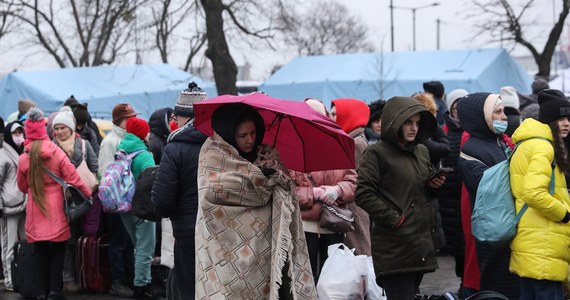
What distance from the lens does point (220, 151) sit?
480 cm

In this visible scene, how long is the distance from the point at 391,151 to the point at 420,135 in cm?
30

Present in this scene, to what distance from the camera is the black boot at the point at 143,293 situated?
869 cm

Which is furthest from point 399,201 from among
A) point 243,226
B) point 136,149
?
point 136,149

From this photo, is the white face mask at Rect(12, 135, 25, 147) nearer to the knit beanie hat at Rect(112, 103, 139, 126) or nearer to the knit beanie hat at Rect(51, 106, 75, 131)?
the knit beanie hat at Rect(51, 106, 75, 131)

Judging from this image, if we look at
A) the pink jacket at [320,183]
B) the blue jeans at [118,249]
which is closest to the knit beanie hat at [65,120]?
the blue jeans at [118,249]

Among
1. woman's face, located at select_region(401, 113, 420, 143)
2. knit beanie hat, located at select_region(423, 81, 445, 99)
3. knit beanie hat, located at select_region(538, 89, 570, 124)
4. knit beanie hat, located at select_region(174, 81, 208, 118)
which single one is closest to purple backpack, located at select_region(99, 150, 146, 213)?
knit beanie hat, located at select_region(174, 81, 208, 118)

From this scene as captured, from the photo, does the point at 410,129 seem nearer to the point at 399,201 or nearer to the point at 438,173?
the point at 438,173

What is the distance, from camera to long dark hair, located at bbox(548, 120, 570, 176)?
5805mm

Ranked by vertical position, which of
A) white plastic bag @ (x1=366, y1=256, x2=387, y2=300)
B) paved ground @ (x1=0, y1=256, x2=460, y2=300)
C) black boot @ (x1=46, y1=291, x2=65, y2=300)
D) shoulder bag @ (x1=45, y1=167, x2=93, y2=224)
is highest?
shoulder bag @ (x1=45, y1=167, x2=93, y2=224)

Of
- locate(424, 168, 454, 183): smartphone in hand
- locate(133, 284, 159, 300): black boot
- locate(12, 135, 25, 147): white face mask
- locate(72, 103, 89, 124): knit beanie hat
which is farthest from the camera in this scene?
locate(72, 103, 89, 124): knit beanie hat

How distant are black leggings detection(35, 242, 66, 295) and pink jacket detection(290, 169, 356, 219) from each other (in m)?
2.96

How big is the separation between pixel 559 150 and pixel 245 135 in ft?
7.81

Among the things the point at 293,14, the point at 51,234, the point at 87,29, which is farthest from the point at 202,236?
the point at 87,29

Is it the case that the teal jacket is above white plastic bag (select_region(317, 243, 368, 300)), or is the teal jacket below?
above
